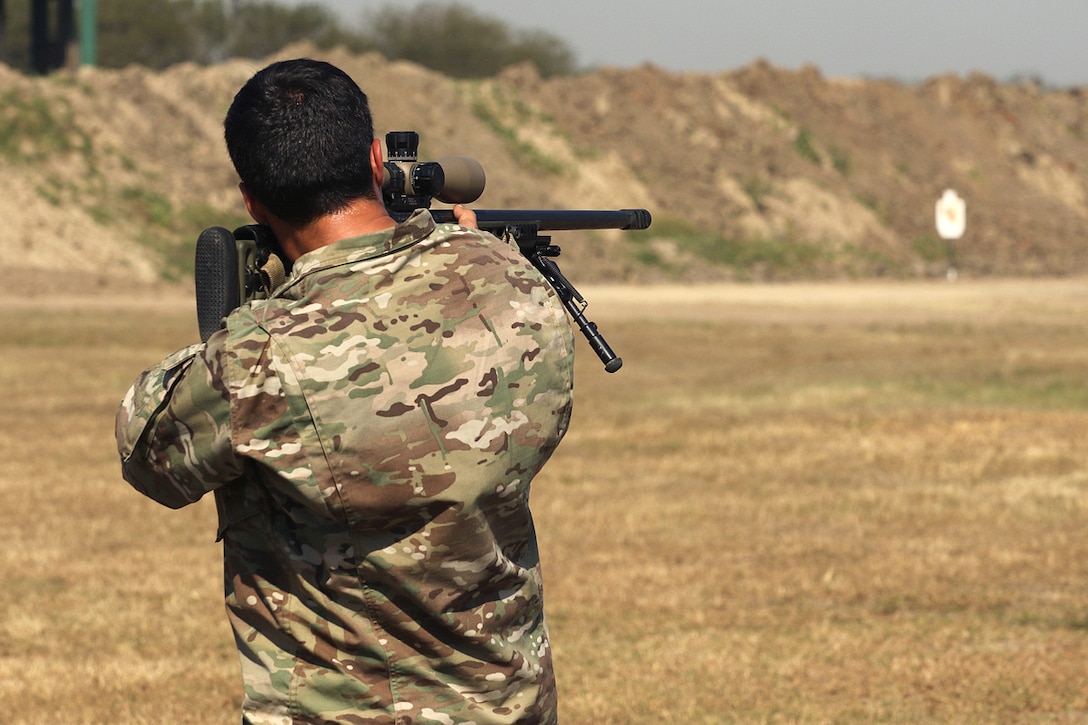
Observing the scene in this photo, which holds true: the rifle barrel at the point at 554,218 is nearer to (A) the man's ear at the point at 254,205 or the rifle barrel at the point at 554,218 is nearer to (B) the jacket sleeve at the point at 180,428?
(A) the man's ear at the point at 254,205

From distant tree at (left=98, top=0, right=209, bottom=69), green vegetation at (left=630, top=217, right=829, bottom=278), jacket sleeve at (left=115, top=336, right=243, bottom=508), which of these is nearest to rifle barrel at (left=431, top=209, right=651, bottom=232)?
jacket sleeve at (left=115, top=336, right=243, bottom=508)

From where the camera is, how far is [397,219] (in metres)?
2.55

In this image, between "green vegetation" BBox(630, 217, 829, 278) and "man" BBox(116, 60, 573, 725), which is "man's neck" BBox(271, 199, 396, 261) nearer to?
"man" BBox(116, 60, 573, 725)

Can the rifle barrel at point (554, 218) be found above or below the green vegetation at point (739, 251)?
above

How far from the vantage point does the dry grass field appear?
232 inches

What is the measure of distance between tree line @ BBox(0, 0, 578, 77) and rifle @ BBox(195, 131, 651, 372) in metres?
61.5

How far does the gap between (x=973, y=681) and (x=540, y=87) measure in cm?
5050

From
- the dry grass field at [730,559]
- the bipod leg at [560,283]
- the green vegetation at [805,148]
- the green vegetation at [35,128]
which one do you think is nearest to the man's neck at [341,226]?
the bipod leg at [560,283]

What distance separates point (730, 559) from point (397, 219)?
6.07 metres

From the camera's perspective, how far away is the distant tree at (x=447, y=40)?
78438 millimetres

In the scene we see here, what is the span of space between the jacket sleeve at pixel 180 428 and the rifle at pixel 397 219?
0.65 ft

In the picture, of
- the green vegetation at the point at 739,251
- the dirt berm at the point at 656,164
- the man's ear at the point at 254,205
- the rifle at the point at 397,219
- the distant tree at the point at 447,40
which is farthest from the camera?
the distant tree at the point at 447,40

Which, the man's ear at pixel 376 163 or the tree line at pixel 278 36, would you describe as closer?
the man's ear at pixel 376 163

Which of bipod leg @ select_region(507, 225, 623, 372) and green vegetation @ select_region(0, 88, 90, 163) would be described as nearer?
bipod leg @ select_region(507, 225, 623, 372)
